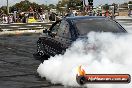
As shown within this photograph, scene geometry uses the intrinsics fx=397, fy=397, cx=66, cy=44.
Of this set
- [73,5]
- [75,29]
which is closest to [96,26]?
[75,29]

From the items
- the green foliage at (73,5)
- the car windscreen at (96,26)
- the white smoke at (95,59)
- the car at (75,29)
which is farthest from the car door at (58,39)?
the green foliage at (73,5)

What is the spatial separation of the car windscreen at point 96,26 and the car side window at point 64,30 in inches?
11.7

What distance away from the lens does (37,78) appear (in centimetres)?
953

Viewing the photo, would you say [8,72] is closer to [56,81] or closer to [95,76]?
[56,81]

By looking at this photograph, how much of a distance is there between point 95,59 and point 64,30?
2.47m

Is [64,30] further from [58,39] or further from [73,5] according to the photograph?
[73,5]

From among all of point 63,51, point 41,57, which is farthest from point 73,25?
point 41,57

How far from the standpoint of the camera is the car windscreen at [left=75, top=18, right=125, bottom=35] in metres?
9.77

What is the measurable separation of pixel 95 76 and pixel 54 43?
16.0 feet

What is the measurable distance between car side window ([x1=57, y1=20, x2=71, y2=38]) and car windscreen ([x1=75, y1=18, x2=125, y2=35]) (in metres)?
0.30

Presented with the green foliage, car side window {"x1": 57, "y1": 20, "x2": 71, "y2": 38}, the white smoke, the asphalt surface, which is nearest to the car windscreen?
car side window {"x1": 57, "y1": 20, "x2": 71, "y2": 38}

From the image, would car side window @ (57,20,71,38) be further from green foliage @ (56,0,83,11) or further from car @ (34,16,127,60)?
green foliage @ (56,0,83,11)

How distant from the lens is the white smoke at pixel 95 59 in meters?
7.64

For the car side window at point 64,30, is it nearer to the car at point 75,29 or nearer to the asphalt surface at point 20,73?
the car at point 75,29
